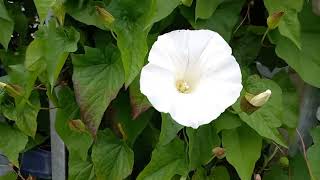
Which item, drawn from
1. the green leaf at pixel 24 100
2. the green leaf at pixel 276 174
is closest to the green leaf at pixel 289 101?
the green leaf at pixel 276 174

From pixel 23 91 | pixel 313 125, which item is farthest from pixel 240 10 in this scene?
pixel 23 91

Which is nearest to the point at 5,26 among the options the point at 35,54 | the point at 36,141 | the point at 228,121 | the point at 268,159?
the point at 35,54

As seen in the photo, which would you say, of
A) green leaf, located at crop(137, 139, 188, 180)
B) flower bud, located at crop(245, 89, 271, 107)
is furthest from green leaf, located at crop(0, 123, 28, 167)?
flower bud, located at crop(245, 89, 271, 107)

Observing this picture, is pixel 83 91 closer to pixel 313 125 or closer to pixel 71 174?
pixel 71 174

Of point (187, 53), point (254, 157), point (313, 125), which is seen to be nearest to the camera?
point (187, 53)

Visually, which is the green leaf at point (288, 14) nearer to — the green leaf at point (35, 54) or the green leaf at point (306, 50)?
the green leaf at point (306, 50)

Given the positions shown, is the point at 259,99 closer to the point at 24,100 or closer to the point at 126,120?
the point at 126,120
